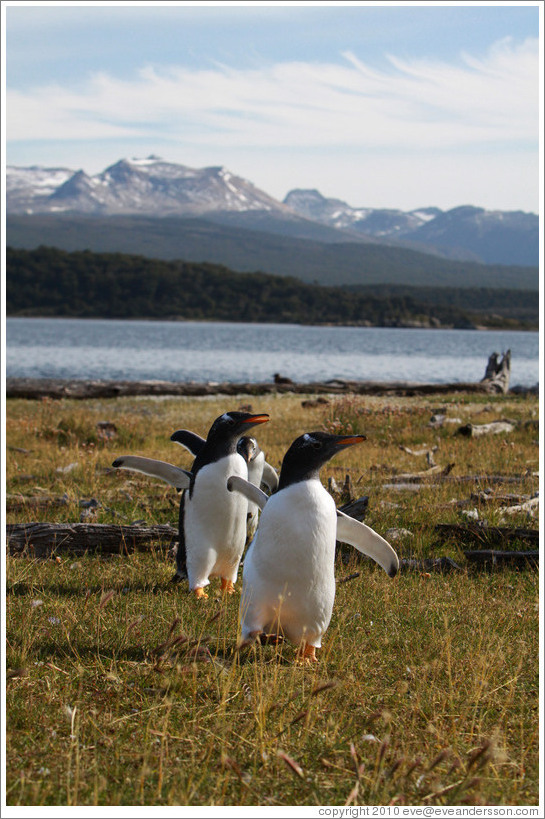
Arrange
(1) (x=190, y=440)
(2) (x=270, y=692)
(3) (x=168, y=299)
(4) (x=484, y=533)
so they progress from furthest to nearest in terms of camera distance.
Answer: (3) (x=168, y=299)
(4) (x=484, y=533)
(1) (x=190, y=440)
(2) (x=270, y=692)

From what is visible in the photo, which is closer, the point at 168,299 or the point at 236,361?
the point at 236,361

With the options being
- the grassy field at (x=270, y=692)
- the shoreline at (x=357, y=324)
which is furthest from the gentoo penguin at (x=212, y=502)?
the shoreline at (x=357, y=324)

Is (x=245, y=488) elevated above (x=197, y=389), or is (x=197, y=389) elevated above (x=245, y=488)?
(x=197, y=389)

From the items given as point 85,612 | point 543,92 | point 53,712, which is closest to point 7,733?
point 53,712

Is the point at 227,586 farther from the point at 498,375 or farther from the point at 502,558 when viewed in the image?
the point at 498,375

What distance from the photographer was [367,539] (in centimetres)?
658

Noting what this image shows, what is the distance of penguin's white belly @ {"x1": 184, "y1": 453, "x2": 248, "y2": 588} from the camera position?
7539mm

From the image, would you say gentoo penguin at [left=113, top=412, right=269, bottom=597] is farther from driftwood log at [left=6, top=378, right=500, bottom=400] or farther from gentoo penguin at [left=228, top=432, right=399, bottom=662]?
driftwood log at [left=6, top=378, right=500, bottom=400]

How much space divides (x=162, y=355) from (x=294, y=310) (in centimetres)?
11013

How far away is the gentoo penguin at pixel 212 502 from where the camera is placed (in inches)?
296

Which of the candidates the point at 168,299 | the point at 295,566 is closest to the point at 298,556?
the point at 295,566

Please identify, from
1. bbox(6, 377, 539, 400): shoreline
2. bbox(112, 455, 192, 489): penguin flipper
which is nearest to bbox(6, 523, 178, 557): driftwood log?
bbox(112, 455, 192, 489): penguin flipper

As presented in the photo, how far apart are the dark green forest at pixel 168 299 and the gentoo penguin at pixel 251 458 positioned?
16501 cm

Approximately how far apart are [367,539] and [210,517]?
1670mm
